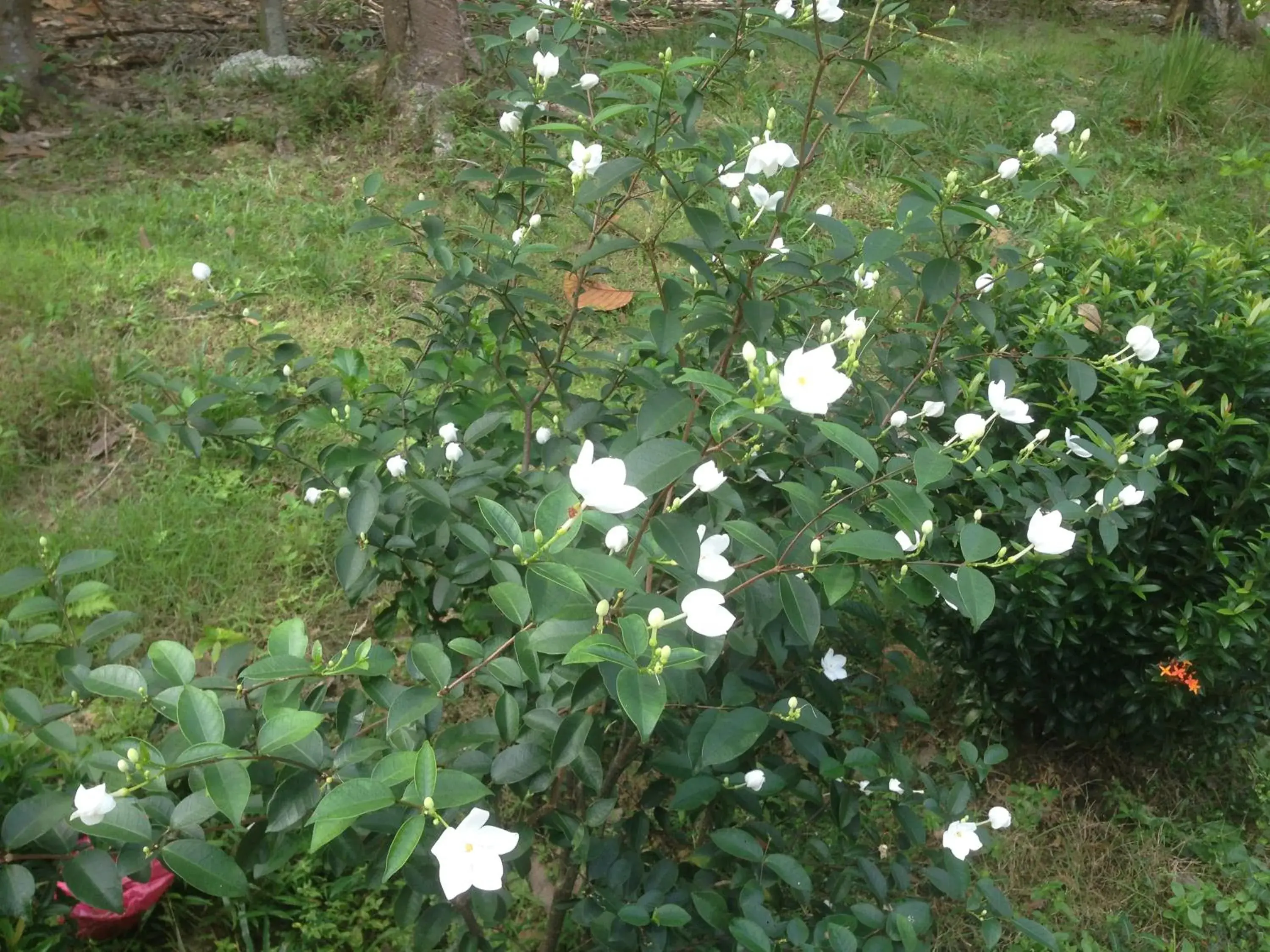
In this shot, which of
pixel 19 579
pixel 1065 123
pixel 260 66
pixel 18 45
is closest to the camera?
pixel 19 579

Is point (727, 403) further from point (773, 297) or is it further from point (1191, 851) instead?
point (1191, 851)

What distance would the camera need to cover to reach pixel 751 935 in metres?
1.16

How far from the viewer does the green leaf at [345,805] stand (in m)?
0.86

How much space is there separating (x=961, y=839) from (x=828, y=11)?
1282 mm

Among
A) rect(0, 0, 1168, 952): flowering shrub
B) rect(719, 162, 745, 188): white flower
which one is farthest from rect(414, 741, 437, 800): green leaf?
rect(719, 162, 745, 188): white flower

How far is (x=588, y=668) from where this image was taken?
105cm

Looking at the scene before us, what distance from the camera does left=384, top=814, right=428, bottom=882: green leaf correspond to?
87 cm

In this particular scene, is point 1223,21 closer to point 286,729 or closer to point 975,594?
point 975,594

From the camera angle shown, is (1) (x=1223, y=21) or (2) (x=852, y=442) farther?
(1) (x=1223, y=21)

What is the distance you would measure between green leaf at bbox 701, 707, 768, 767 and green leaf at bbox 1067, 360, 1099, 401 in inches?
30.8

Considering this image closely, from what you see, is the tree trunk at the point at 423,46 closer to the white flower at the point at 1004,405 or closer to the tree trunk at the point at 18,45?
the tree trunk at the point at 18,45

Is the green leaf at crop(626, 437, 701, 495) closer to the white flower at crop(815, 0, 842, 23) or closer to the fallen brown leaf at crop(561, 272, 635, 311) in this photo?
the white flower at crop(815, 0, 842, 23)

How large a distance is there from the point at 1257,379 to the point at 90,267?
3429mm

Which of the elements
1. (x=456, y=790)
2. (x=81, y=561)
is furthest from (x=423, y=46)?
(x=456, y=790)
